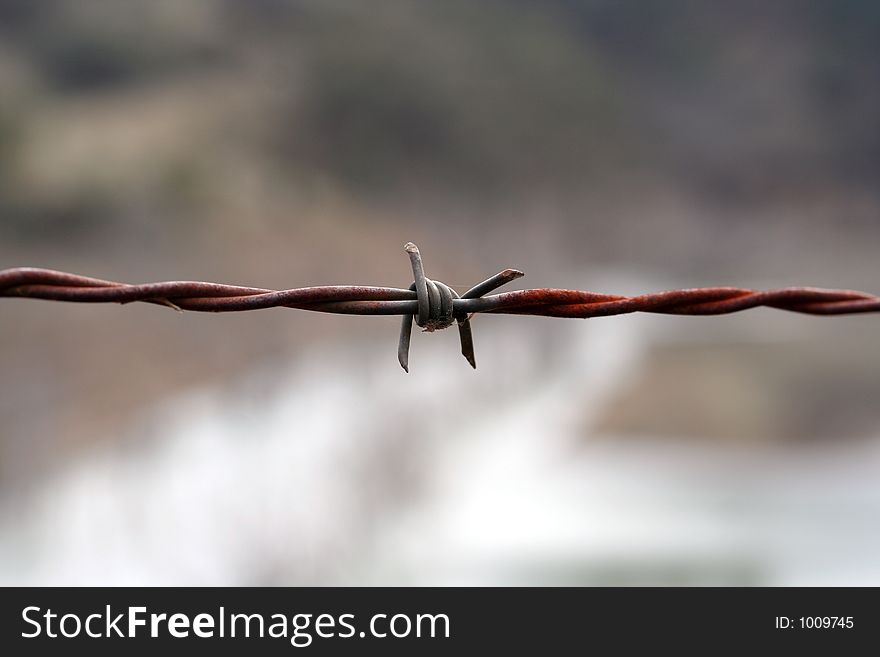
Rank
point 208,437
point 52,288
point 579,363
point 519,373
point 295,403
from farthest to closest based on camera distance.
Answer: point 579,363, point 519,373, point 295,403, point 208,437, point 52,288

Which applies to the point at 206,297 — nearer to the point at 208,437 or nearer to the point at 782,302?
the point at 782,302

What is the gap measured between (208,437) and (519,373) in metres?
3.79

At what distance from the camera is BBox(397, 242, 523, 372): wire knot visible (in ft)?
1.82

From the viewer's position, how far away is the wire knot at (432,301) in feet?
1.82

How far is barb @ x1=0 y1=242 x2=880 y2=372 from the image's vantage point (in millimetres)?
526

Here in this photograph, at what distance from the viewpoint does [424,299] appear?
0.56m

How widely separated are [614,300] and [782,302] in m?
0.15

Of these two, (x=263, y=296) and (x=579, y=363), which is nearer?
(x=263, y=296)

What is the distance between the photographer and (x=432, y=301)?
0.56 meters

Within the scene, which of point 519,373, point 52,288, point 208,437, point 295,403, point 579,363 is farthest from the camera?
point 579,363

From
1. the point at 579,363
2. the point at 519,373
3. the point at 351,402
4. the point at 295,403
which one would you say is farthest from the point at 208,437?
the point at 579,363

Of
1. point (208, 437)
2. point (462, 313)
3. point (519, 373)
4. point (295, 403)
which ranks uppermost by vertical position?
point (519, 373)

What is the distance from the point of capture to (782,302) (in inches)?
24.0

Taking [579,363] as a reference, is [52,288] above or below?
below
